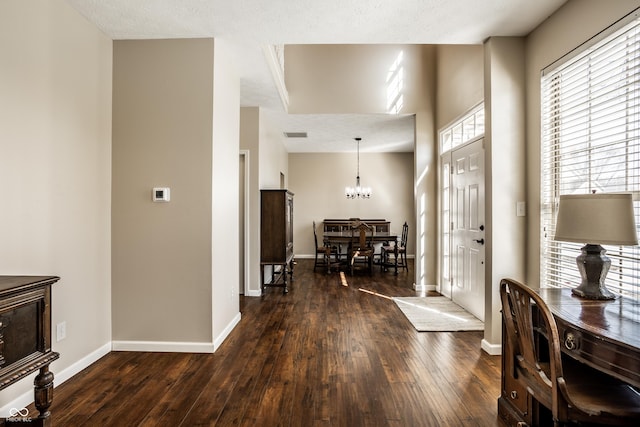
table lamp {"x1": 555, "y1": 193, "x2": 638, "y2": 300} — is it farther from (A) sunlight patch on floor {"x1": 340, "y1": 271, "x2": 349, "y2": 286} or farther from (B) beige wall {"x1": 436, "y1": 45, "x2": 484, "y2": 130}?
(A) sunlight patch on floor {"x1": 340, "y1": 271, "x2": 349, "y2": 286}

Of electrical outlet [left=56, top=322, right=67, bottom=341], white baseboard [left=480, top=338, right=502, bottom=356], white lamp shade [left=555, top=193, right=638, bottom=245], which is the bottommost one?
white baseboard [left=480, top=338, right=502, bottom=356]

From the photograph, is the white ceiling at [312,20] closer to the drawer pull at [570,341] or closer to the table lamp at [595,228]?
the table lamp at [595,228]

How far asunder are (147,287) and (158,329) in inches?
14.4

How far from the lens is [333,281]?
6.01 metres

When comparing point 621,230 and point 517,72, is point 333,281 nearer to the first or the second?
point 517,72

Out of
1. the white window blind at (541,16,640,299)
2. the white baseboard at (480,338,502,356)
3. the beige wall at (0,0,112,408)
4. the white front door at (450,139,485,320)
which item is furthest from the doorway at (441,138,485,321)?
the beige wall at (0,0,112,408)

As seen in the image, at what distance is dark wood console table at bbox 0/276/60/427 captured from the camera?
142 cm

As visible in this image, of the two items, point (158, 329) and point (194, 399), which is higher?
point (158, 329)

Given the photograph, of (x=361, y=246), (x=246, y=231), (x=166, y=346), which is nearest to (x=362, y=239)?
(x=361, y=246)

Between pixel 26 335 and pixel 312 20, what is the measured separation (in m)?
2.63

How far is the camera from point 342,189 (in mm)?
8820

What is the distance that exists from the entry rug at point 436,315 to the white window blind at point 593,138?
1147 millimetres

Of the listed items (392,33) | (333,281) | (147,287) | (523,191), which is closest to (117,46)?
(147,287)

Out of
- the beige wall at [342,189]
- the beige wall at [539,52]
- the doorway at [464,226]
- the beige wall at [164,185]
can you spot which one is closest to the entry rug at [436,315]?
the doorway at [464,226]
